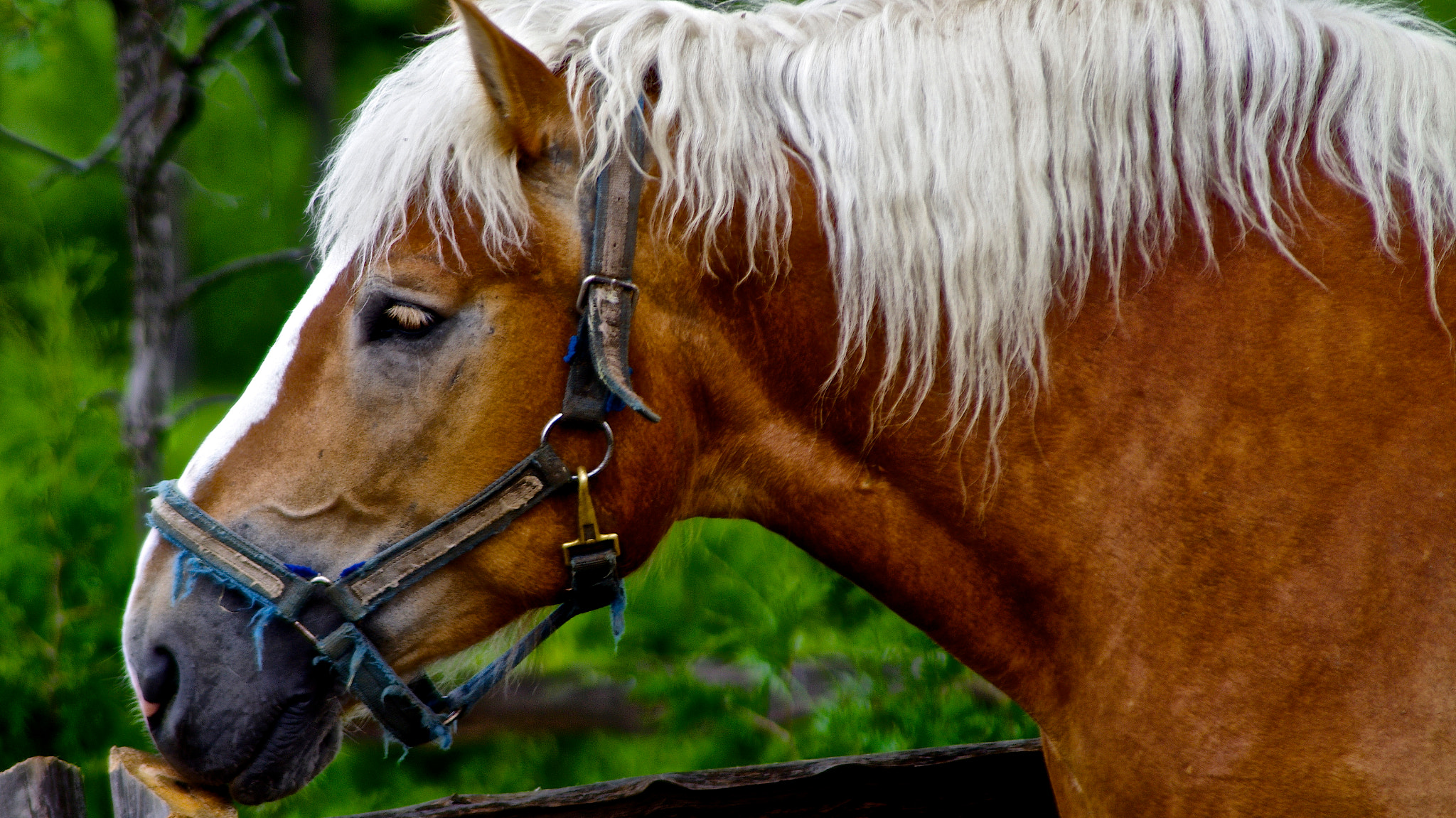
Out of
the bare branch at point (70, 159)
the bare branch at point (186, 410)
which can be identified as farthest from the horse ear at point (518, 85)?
the bare branch at point (70, 159)

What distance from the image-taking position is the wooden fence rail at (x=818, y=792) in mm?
2213

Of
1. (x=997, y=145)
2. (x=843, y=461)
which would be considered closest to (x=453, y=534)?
(x=843, y=461)

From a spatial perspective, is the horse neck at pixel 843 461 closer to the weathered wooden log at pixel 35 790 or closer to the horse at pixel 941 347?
the horse at pixel 941 347

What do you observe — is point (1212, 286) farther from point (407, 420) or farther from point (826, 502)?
point (407, 420)

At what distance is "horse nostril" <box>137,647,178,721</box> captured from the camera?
5.59ft

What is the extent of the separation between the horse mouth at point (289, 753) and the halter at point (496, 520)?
8 centimetres

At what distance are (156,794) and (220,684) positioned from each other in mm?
232

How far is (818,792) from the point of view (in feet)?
7.64

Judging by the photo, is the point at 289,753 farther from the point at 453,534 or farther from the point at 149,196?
the point at 149,196

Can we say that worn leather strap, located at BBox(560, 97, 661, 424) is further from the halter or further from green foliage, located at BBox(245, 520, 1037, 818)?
→ green foliage, located at BBox(245, 520, 1037, 818)

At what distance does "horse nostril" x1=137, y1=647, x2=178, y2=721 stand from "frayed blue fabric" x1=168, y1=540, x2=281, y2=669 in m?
0.09

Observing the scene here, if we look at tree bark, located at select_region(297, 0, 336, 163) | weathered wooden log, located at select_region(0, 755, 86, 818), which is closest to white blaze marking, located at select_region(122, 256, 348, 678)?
weathered wooden log, located at select_region(0, 755, 86, 818)

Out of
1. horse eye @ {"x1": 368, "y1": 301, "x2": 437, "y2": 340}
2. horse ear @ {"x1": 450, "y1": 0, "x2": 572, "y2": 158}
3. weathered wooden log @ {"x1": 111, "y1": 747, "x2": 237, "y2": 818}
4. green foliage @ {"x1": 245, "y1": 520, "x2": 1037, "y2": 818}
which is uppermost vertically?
horse ear @ {"x1": 450, "y1": 0, "x2": 572, "y2": 158}

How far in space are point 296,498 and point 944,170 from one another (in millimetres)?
1088
